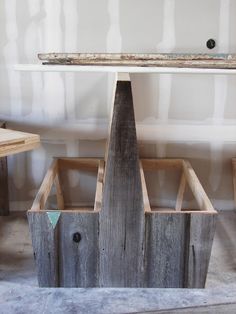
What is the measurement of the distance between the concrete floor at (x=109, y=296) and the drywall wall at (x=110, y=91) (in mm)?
861

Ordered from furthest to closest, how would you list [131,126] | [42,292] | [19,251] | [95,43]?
[95,43] < [19,251] < [42,292] < [131,126]

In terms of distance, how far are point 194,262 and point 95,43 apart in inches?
65.8

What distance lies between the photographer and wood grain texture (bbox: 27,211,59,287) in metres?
2.07

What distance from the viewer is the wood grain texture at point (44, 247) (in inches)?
81.4

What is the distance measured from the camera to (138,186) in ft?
6.64

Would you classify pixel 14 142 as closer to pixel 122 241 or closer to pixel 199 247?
pixel 122 241

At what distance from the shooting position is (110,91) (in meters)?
3.00

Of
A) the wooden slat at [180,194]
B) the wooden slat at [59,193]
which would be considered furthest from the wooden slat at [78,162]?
the wooden slat at [180,194]

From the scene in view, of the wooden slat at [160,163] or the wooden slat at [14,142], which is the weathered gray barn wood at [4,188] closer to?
the wooden slat at [14,142]

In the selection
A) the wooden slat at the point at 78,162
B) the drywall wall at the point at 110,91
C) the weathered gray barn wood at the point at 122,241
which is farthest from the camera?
the wooden slat at the point at 78,162

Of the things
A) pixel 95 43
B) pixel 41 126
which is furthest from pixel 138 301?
pixel 95 43

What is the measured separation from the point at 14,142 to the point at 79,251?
2.23 feet

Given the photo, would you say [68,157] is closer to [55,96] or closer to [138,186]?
[55,96]

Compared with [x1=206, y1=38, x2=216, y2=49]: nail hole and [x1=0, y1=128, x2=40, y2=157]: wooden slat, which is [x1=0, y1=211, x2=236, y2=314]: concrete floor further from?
[x1=206, y1=38, x2=216, y2=49]: nail hole
